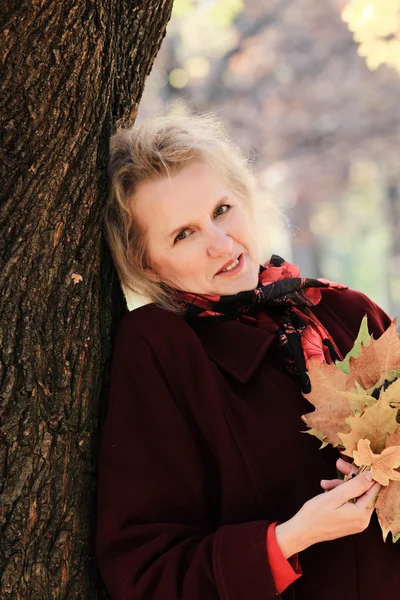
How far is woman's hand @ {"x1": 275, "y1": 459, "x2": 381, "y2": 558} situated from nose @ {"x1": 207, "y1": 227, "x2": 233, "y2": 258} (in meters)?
0.75

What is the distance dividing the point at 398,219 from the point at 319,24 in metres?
4.55

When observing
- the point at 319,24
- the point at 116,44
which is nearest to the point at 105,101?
the point at 116,44

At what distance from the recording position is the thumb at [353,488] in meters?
1.97

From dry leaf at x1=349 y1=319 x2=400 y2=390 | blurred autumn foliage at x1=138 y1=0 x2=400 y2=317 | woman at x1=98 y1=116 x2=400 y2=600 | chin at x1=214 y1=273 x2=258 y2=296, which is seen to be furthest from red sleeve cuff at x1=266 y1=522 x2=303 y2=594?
blurred autumn foliage at x1=138 y1=0 x2=400 y2=317

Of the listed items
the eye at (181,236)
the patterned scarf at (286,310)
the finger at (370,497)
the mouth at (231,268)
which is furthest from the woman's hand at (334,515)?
the eye at (181,236)

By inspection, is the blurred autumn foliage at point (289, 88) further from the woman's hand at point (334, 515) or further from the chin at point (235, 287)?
the woman's hand at point (334, 515)

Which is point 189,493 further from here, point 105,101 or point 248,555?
point 105,101

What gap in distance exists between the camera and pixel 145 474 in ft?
7.25

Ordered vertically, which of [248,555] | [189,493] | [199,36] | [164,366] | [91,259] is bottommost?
[248,555]

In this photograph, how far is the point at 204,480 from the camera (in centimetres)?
226

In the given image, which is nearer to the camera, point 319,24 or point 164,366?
point 164,366

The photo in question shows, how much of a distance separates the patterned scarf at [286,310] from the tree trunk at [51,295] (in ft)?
1.00

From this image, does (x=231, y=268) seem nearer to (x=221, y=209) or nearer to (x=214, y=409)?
(x=221, y=209)

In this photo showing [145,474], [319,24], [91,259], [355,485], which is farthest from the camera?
[319,24]
